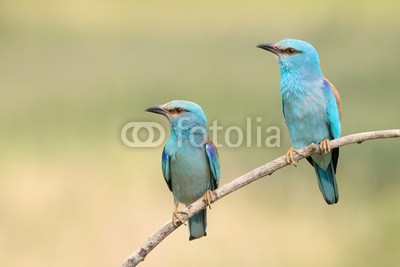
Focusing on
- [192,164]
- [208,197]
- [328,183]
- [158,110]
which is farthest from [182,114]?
[328,183]

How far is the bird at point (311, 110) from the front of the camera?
3.74 meters

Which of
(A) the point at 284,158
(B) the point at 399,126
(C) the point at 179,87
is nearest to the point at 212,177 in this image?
(A) the point at 284,158

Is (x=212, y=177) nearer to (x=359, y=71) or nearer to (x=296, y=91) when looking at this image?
(x=296, y=91)

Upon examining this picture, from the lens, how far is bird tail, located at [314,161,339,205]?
378cm

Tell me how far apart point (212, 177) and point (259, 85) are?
5.10m

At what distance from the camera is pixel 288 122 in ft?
12.6

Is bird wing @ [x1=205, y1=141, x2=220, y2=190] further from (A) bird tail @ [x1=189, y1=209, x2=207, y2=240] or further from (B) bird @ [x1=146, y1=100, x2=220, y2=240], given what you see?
(A) bird tail @ [x1=189, y1=209, x2=207, y2=240]

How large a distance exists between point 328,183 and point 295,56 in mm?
531

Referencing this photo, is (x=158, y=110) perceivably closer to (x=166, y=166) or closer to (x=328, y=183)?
(x=166, y=166)

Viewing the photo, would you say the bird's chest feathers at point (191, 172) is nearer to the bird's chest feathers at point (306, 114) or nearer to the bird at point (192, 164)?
the bird at point (192, 164)

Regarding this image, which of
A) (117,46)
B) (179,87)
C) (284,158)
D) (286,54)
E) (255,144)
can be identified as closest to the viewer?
(284,158)

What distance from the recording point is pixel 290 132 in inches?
149

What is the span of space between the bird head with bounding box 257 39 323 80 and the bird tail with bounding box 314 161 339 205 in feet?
1.33

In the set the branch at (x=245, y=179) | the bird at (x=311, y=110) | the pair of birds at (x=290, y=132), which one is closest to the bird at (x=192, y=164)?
the pair of birds at (x=290, y=132)
